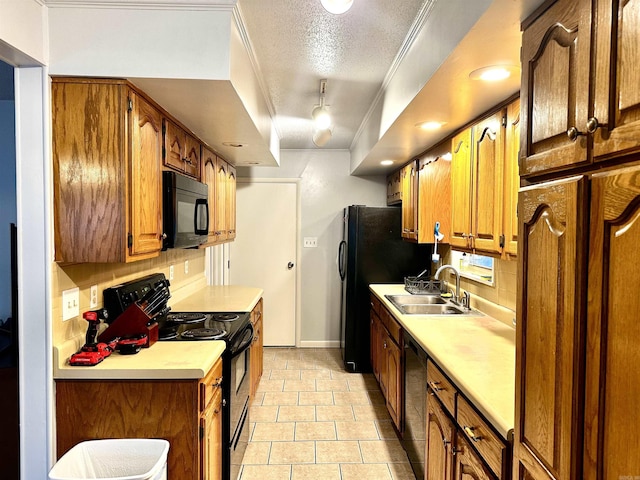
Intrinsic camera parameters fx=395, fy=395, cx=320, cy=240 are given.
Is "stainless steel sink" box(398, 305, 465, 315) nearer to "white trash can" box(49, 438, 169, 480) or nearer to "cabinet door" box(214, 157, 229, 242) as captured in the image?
"cabinet door" box(214, 157, 229, 242)

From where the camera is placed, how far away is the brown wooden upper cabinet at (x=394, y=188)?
4.12 metres

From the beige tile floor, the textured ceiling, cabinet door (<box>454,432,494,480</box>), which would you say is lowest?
the beige tile floor

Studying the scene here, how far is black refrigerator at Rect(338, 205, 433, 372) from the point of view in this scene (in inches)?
155

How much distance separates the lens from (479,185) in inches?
86.4

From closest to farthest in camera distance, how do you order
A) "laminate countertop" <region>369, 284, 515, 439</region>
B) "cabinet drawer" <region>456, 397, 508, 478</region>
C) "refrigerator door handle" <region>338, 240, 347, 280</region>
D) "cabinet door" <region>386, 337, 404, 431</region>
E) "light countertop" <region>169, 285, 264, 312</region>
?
"cabinet drawer" <region>456, 397, 508, 478</region>, "laminate countertop" <region>369, 284, 515, 439</region>, "cabinet door" <region>386, 337, 404, 431</region>, "light countertop" <region>169, 285, 264, 312</region>, "refrigerator door handle" <region>338, 240, 347, 280</region>

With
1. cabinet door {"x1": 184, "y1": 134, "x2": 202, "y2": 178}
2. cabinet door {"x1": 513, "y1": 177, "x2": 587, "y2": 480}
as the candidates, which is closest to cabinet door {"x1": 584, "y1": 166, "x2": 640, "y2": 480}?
cabinet door {"x1": 513, "y1": 177, "x2": 587, "y2": 480}

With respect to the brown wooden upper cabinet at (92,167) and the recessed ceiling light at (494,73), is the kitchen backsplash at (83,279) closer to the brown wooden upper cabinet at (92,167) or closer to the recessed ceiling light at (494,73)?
the brown wooden upper cabinet at (92,167)

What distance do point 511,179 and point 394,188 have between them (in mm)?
2506

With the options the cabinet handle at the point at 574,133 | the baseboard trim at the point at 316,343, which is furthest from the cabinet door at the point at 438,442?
the baseboard trim at the point at 316,343

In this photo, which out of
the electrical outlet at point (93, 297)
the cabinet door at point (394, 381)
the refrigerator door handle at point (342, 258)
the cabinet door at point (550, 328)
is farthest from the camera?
the refrigerator door handle at point (342, 258)

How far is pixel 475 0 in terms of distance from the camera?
1187 mm

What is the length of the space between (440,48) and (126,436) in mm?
2010

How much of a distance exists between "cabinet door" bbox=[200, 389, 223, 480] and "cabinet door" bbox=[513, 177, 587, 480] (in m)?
1.23

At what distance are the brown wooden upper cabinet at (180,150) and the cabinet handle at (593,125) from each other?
1.91 metres
